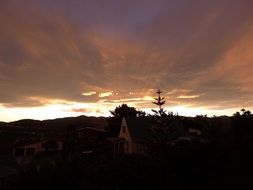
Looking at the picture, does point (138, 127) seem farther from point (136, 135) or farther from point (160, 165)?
point (160, 165)

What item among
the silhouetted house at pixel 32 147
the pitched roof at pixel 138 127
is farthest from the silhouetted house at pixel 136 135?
the silhouetted house at pixel 32 147

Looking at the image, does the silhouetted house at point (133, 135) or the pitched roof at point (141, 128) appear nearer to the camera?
the silhouetted house at point (133, 135)

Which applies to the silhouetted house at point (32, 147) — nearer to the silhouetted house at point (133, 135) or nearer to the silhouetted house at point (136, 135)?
the silhouetted house at point (136, 135)

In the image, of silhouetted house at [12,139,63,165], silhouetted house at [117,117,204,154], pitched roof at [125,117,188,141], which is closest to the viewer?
silhouetted house at [117,117,204,154]

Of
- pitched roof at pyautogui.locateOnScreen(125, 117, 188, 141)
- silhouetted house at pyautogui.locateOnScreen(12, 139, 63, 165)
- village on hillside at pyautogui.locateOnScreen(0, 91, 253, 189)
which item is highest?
pitched roof at pyautogui.locateOnScreen(125, 117, 188, 141)

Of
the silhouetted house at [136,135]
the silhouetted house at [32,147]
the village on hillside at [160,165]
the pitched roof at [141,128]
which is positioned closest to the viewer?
the village on hillside at [160,165]

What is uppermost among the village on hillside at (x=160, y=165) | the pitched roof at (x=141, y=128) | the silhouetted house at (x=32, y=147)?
the pitched roof at (x=141, y=128)

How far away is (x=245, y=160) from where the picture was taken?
24859 millimetres

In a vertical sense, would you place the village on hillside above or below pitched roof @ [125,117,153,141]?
below

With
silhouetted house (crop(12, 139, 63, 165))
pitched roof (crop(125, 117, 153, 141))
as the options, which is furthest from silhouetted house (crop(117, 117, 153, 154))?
silhouetted house (crop(12, 139, 63, 165))

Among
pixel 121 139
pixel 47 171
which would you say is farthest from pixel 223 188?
pixel 121 139

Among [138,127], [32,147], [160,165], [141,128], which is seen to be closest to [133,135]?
[138,127]

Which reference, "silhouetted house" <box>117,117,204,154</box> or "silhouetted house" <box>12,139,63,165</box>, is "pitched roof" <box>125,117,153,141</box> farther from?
"silhouetted house" <box>12,139,63,165</box>

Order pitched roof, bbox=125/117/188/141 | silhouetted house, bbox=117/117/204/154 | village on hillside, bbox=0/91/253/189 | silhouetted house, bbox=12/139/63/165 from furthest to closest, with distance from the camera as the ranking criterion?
silhouetted house, bbox=12/139/63/165 < pitched roof, bbox=125/117/188/141 < silhouetted house, bbox=117/117/204/154 < village on hillside, bbox=0/91/253/189
